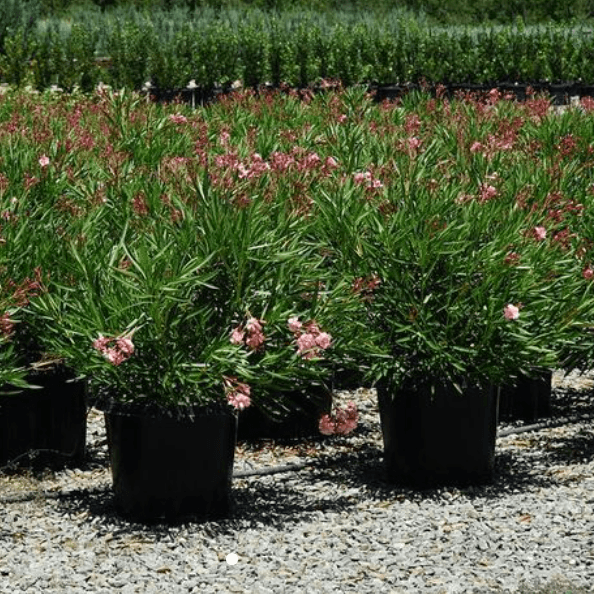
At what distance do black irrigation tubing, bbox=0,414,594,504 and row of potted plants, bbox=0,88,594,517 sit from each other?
42 cm

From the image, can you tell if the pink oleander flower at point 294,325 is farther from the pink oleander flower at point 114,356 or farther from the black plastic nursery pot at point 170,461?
the pink oleander flower at point 114,356

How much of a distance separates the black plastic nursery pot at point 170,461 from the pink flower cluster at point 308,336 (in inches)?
15.8

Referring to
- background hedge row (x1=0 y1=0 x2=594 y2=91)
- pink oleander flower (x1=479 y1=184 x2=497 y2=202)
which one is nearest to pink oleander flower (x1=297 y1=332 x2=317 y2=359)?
pink oleander flower (x1=479 y1=184 x2=497 y2=202)

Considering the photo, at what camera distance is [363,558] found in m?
4.97

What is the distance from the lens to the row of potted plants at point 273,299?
17.0 ft

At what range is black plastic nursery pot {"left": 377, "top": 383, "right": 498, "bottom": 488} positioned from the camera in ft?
18.9

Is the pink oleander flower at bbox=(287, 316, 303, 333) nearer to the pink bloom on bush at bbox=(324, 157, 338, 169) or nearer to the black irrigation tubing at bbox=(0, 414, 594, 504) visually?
the black irrigation tubing at bbox=(0, 414, 594, 504)

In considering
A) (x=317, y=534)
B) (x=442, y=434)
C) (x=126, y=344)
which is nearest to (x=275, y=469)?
(x=442, y=434)

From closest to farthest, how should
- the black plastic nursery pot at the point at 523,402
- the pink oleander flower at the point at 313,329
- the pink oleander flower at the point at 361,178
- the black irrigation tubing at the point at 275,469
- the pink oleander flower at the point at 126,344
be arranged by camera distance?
the pink oleander flower at the point at 126,344 → the pink oleander flower at the point at 313,329 → the black irrigation tubing at the point at 275,469 → the pink oleander flower at the point at 361,178 → the black plastic nursery pot at the point at 523,402

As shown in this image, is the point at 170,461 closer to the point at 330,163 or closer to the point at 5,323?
the point at 5,323

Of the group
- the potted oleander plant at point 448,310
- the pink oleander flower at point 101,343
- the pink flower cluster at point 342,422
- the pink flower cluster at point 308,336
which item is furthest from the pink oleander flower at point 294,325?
the pink oleander flower at point 101,343

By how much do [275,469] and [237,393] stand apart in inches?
50.4

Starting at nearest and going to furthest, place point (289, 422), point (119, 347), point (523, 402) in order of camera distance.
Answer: point (119, 347)
point (289, 422)
point (523, 402)

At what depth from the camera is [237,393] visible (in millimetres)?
4973
